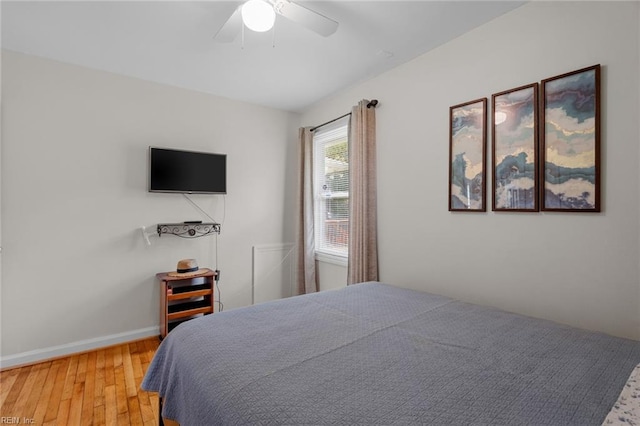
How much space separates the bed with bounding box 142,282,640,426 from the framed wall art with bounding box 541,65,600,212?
0.71 m

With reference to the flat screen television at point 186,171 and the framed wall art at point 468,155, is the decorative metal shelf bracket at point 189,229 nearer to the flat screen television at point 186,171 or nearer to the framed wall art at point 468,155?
the flat screen television at point 186,171

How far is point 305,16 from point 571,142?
165 centimetres

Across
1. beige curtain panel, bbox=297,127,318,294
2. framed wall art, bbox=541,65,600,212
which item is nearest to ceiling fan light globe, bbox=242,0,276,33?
framed wall art, bbox=541,65,600,212

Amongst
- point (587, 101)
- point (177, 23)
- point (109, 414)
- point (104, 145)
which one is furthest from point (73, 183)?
point (587, 101)

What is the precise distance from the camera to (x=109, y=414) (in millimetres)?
1853

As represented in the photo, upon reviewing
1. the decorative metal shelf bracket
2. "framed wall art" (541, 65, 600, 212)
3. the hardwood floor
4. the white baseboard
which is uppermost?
"framed wall art" (541, 65, 600, 212)

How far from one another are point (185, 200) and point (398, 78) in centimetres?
245

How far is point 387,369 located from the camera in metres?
1.08

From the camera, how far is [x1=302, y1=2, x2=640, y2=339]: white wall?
5.05 ft

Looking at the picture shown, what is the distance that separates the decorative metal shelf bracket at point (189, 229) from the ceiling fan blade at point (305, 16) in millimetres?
2212

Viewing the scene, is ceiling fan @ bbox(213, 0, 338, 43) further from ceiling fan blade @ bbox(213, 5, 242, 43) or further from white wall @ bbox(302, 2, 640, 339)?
white wall @ bbox(302, 2, 640, 339)

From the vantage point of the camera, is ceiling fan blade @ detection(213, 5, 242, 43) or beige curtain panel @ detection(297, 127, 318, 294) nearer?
ceiling fan blade @ detection(213, 5, 242, 43)

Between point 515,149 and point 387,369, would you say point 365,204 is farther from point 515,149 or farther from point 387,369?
point 387,369

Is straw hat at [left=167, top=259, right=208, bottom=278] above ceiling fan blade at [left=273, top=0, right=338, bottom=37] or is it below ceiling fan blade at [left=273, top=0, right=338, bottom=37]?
below
